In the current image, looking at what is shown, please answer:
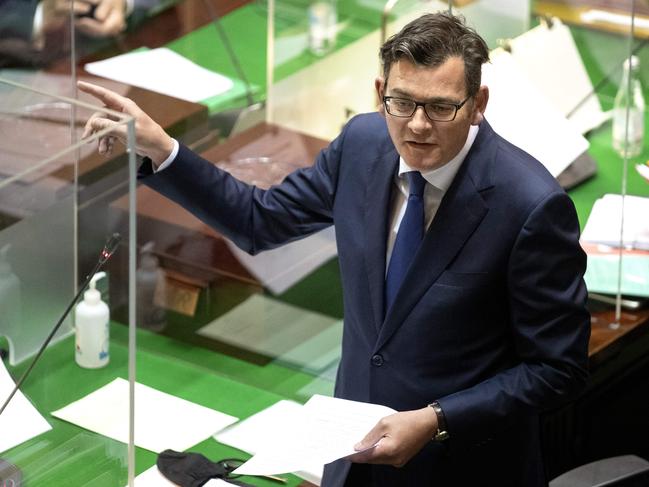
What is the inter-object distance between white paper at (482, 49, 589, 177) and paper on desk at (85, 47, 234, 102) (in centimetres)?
78

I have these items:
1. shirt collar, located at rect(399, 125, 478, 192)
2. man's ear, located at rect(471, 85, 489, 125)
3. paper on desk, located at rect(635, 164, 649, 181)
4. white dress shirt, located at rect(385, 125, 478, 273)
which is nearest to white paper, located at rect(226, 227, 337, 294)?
paper on desk, located at rect(635, 164, 649, 181)

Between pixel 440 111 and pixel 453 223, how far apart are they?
23 centimetres

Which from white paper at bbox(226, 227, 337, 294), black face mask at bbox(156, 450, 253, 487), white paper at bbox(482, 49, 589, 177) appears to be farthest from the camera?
white paper at bbox(482, 49, 589, 177)

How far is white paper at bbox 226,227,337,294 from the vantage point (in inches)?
141

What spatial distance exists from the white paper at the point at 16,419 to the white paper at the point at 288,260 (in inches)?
56.1

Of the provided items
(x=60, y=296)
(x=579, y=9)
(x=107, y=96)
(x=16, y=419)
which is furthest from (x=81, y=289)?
(x=579, y=9)

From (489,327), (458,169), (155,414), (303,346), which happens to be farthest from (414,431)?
(303,346)

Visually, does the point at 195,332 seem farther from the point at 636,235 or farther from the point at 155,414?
the point at 636,235

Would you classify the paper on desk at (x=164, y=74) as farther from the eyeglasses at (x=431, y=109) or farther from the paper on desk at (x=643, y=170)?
the eyeglasses at (x=431, y=109)

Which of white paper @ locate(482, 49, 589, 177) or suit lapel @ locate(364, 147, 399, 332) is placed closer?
suit lapel @ locate(364, 147, 399, 332)

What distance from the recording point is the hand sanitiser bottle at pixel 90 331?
2.10 meters

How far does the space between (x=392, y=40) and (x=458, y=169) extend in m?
0.26

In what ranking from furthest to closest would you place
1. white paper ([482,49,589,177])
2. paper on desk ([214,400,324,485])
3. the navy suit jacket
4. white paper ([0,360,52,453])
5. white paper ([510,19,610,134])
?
white paper ([510,19,610,134]), white paper ([482,49,589,177]), paper on desk ([214,400,324,485]), the navy suit jacket, white paper ([0,360,52,453])

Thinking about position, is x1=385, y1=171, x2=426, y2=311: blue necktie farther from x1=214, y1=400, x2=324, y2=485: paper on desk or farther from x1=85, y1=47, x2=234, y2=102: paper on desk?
x1=85, y1=47, x2=234, y2=102: paper on desk
